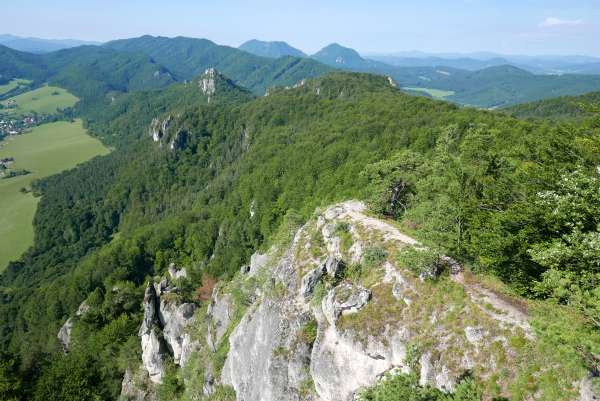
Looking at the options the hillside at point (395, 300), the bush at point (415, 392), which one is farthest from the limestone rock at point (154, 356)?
the bush at point (415, 392)

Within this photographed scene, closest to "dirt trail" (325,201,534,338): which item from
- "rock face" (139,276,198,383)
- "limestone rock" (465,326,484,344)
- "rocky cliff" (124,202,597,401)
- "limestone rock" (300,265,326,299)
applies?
"rocky cliff" (124,202,597,401)

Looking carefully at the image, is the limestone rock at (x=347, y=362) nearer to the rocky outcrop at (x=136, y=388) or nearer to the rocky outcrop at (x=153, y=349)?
the rocky outcrop at (x=153, y=349)

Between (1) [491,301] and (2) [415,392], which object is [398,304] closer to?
(1) [491,301]

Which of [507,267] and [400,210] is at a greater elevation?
[507,267]

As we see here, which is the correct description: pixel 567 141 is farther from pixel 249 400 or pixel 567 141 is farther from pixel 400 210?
pixel 249 400

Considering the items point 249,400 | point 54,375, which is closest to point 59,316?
point 54,375

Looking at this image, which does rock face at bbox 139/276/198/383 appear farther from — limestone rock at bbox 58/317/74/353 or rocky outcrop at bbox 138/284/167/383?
limestone rock at bbox 58/317/74/353
